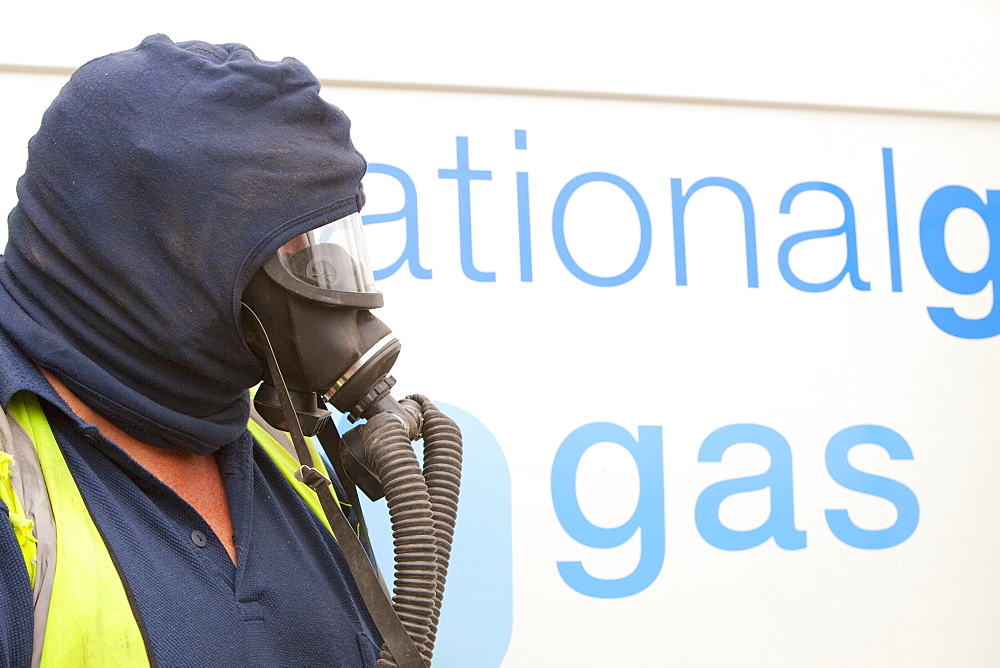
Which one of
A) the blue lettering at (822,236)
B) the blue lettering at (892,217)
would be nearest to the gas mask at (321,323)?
the blue lettering at (822,236)

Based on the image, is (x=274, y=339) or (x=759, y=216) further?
(x=759, y=216)

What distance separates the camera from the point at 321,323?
4.12 ft

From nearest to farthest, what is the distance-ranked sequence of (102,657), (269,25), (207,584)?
(102,657), (207,584), (269,25)

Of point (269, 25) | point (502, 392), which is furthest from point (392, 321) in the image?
point (269, 25)

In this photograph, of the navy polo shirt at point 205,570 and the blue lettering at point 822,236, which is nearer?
the navy polo shirt at point 205,570

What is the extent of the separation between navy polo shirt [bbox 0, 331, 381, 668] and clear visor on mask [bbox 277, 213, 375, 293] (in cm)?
30

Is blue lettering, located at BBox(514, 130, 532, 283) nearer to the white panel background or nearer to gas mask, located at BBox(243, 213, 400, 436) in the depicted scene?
the white panel background

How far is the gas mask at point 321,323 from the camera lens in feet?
4.06

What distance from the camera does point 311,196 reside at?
1.22 metres

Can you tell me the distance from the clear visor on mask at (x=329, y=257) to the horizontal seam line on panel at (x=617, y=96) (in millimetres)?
521

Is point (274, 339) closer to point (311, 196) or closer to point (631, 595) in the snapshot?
point (311, 196)

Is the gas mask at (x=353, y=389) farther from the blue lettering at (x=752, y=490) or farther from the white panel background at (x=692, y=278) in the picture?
the blue lettering at (x=752, y=490)

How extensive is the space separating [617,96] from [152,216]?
936mm

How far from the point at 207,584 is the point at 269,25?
0.97m
